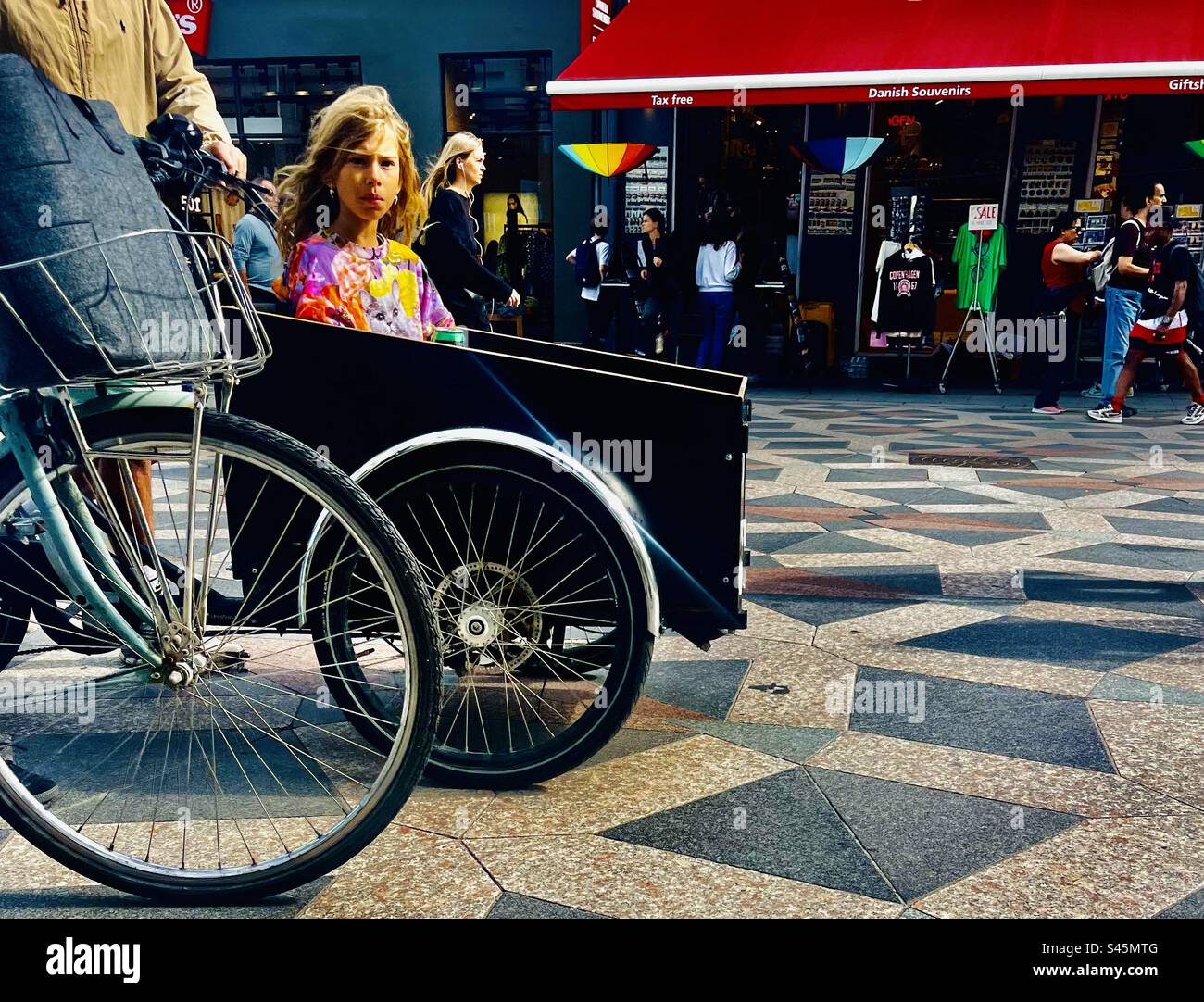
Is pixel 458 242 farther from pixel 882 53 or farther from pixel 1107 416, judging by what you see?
pixel 882 53

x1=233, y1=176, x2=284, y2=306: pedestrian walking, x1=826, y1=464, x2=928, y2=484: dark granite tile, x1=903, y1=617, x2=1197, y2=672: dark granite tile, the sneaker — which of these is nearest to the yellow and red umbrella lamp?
x1=826, y1=464, x2=928, y2=484: dark granite tile

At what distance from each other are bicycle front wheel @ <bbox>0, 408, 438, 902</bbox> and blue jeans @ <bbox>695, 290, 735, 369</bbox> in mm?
9436

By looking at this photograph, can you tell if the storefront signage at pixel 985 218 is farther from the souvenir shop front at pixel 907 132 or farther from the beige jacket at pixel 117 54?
the beige jacket at pixel 117 54

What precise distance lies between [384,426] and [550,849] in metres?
1.09

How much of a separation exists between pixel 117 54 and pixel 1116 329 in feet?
31.1

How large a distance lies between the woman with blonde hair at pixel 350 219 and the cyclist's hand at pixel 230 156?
51 cm

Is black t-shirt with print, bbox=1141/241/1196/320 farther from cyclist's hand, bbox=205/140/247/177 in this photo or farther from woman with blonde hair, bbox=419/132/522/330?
cyclist's hand, bbox=205/140/247/177

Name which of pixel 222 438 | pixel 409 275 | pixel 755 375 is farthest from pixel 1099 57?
pixel 222 438

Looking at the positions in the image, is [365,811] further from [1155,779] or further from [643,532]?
[1155,779]

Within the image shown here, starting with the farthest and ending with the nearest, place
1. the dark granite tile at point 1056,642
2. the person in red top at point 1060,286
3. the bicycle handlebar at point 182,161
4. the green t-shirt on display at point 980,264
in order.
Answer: the green t-shirt on display at point 980,264 < the person in red top at point 1060,286 < the dark granite tile at point 1056,642 < the bicycle handlebar at point 182,161

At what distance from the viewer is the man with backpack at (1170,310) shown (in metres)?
9.50

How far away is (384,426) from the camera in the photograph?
2.71 metres

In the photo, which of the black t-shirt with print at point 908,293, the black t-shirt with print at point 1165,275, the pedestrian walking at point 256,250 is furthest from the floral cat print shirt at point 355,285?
the black t-shirt with print at point 908,293

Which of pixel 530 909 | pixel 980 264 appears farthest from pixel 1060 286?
pixel 530 909
